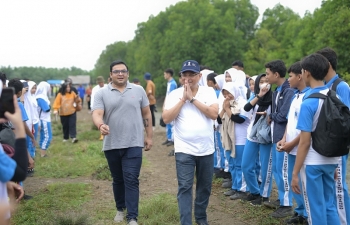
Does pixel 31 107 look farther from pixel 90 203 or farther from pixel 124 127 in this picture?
pixel 124 127

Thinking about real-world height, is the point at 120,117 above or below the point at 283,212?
above

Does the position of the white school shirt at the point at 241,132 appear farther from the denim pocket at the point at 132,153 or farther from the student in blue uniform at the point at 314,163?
the student in blue uniform at the point at 314,163

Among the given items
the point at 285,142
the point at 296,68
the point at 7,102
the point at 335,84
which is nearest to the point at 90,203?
the point at 285,142

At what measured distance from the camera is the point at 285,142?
463 cm

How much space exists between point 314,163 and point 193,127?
1501 mm

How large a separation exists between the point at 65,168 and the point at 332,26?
1234 cm

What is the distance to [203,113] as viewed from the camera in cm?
484

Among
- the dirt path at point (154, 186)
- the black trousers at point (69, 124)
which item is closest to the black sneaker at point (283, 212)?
the dirt path at point (154, 186)

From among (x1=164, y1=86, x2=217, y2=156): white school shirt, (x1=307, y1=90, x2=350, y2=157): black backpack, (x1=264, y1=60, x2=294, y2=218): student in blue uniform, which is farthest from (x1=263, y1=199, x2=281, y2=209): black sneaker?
(x1=307, y1=90, x2=350, y2=157): black backpack

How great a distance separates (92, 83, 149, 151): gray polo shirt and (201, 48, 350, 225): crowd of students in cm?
174

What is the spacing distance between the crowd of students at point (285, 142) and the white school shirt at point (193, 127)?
2.85 ft

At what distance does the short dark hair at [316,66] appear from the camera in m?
3.83

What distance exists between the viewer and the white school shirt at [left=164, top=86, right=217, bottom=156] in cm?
479

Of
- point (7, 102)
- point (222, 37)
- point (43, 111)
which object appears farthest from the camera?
point (222, 37)
